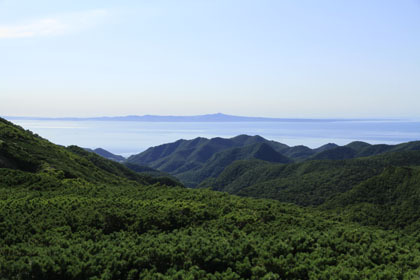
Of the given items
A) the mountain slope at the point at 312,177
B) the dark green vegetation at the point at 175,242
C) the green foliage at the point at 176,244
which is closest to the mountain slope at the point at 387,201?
the mountain slope at the point at 312,177

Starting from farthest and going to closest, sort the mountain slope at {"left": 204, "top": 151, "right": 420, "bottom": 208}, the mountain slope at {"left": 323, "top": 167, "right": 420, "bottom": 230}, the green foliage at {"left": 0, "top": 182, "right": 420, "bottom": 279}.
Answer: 1. the mountain slope at {"left": 204, "top": 151, "right": 420, "bottom": 208}
2. the mountain slope at {"left": 323, "top": 167, "right": 420, "bottom": 230}
3. the green foliage at {"left": 0, "top": 182, "right": 420, "bottom": 279}

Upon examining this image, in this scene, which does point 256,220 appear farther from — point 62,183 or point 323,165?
point 323,165

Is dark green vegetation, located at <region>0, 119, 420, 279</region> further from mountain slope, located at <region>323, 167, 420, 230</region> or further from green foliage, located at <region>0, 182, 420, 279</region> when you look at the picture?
mountain slope, located at <region>323, 167, 420, 230</region>

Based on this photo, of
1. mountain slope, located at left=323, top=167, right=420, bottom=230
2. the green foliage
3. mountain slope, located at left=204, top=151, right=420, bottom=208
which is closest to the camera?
the green foliage

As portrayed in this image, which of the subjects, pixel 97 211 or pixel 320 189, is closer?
pixel 97 211

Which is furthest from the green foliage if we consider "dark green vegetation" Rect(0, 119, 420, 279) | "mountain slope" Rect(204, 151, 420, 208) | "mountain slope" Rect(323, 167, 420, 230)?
"mountain slope" Rect(204, 151, 420, 208)

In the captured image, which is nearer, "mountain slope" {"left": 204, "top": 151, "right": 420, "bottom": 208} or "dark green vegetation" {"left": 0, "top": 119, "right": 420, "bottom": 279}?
"dark green vegetation" {"left": 0, "top": 119, "right": 420, "bottom": 279}

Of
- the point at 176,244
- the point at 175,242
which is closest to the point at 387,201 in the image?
the point at 175,242

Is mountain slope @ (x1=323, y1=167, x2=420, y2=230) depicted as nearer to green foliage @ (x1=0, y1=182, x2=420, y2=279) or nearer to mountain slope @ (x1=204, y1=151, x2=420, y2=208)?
mountain slope @ (x1=204, y1=151, x2=420, y2=208)

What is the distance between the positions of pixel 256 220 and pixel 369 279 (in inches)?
459

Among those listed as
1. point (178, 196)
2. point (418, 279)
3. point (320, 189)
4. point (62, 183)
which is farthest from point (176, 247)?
point (320, 189)

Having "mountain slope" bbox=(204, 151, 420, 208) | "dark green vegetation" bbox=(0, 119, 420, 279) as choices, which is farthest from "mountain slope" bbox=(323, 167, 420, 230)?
"dark green vegetation" bbox=(0, 119, 420, 279)

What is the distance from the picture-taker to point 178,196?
34.2m

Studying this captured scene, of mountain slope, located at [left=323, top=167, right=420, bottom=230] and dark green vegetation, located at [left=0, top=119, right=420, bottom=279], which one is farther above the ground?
dark green vegetation, located at [left=0, top=119, right=420, bottom=279]
